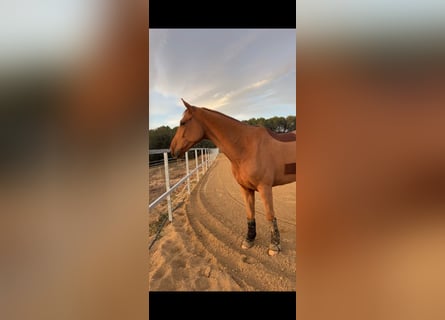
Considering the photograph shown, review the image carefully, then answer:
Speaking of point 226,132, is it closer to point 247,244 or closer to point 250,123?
point 250,123

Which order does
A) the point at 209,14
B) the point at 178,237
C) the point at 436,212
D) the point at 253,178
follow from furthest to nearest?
the point at 178,237
the point at 253,178
the point at 209,14
the point at 436,212

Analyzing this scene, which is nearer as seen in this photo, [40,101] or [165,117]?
[40,101]

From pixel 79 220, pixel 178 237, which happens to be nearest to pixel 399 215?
pixel 79 220

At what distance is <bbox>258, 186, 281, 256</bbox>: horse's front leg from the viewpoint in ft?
4.88

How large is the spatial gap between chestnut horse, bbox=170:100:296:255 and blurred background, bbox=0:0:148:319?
3.48 ft

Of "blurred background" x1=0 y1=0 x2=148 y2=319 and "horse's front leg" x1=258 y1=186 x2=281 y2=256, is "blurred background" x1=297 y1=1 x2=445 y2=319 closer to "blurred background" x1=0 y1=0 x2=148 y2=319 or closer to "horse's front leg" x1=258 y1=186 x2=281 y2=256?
"blurred background" x1=0 y1=0 x2=148 y2=319

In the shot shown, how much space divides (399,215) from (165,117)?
1.80 m

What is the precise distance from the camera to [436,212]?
41 cm

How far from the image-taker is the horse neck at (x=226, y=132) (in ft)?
5.03

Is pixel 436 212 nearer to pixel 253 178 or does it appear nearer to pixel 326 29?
pixel 326 29

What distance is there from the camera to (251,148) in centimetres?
152

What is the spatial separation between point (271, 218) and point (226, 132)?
0.74 meters

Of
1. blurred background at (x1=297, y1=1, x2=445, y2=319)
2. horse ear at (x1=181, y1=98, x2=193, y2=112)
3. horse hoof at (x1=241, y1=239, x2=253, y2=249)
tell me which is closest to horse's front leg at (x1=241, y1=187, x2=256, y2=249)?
horse hoof at (x1=241, y1=239, x2=253, y2=249)

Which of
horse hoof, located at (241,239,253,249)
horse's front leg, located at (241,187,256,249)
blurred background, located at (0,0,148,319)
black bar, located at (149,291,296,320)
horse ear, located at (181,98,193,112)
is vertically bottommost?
black bar, located at (149,291,296,320)
